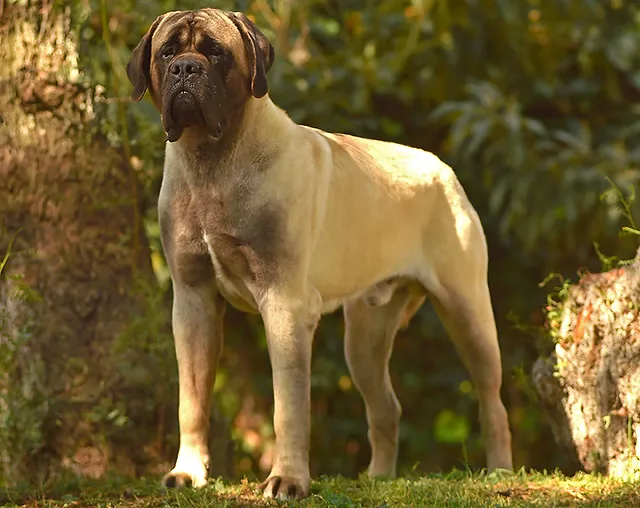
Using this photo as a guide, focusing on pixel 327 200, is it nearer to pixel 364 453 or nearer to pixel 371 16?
pixel 371 16

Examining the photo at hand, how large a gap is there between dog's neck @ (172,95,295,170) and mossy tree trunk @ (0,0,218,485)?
1.37m

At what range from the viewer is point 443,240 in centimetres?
571

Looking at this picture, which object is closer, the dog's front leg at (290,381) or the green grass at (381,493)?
the green grass at (381,493)

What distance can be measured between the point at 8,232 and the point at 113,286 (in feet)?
2.02

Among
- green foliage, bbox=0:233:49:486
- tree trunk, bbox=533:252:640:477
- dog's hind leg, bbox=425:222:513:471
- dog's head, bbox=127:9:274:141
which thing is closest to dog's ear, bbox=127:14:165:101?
dog's head, bbox=127:9:274:141

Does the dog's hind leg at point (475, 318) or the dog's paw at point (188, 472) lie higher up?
the dog's hind leg at point (475, 318)

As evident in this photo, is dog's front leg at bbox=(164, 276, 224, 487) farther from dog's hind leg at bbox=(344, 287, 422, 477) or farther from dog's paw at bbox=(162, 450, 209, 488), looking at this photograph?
dog's hind leg at bbox=(344, 287, 422, 477)

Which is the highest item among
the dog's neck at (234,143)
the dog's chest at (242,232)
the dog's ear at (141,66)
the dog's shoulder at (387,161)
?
the dog's ear at (141,66)

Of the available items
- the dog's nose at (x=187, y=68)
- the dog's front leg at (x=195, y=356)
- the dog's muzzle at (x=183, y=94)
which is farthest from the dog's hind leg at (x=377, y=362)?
the dog's nose at (x=187, y=68)

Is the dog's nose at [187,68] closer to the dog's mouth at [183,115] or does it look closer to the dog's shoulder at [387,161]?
the dog's mouth at [183,115]

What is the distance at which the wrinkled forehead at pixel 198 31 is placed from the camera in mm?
4562

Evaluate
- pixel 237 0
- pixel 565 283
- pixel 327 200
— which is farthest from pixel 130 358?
pixel 237 0

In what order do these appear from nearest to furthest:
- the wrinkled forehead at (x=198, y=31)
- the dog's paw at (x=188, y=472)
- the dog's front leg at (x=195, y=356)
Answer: the wrinkled forehead at (x=198, y=31), the dog's paw at (x=188, y=472), the dog's front leg at (x=195, y=356)

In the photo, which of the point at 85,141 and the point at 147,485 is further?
the point at 85,141
